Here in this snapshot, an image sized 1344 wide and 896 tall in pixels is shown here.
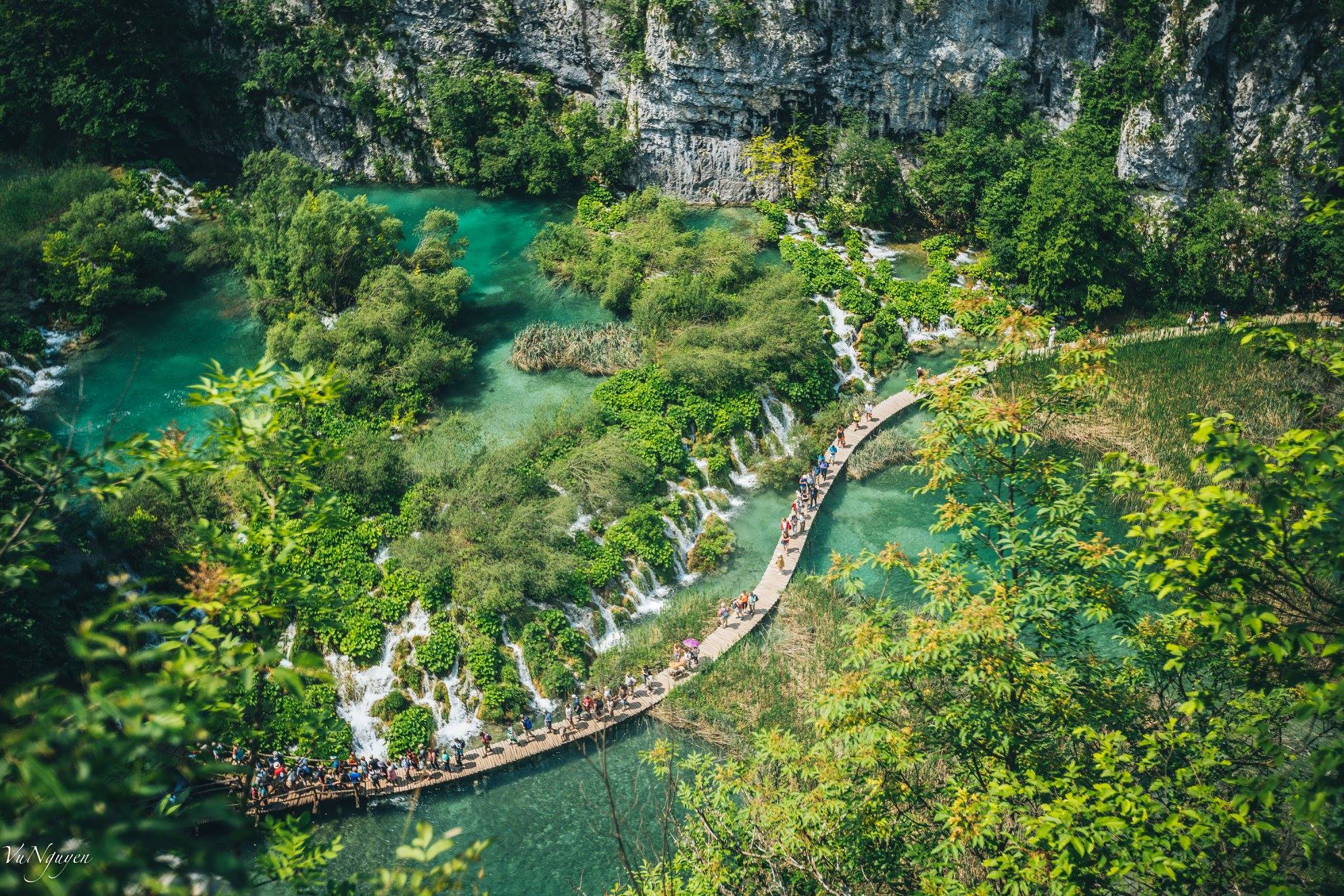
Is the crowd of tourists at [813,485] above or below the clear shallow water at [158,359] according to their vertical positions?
A: below

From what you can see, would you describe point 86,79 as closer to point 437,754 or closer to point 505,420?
point 505,420

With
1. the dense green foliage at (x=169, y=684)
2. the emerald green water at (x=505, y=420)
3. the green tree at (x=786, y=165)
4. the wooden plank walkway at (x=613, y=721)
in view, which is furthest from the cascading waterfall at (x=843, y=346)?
the dense green foliage at (x=169, y=684)

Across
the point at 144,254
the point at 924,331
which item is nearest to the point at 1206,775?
the point at 924,331

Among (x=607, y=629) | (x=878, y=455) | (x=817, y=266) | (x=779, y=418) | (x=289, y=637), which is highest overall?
(x=817, y=266)

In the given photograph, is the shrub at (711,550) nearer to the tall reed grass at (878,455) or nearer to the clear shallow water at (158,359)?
the tall reed grass at (878,455)

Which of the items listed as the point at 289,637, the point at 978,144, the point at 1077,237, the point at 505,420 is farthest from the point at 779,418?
the point at 978,144

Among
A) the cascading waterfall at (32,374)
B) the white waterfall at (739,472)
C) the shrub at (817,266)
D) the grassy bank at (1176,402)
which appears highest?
the shrub at (817,266)

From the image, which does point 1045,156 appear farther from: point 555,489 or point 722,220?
point 555,489
